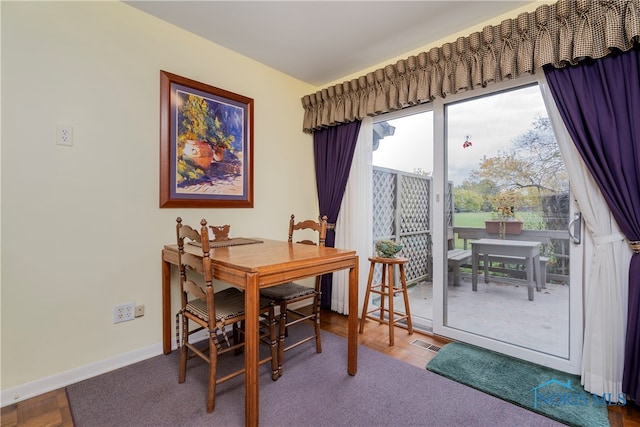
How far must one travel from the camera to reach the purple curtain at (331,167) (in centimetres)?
289

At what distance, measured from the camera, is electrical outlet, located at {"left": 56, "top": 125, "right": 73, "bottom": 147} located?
1740 mm

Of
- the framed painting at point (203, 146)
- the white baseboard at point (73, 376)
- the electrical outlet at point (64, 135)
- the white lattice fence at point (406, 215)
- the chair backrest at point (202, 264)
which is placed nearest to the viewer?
the chair backrest at point (202, 264)

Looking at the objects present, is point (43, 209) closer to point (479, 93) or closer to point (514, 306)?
point (479, 93)

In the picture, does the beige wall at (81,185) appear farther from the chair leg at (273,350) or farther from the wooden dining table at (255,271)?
the chair leg at (273,350)

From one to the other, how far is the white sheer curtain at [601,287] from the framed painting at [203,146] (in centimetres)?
234

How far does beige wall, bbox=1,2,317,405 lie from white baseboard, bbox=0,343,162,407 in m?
0.02

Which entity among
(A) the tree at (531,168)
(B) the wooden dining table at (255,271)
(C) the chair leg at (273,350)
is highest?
(A) the tree at (531,168)

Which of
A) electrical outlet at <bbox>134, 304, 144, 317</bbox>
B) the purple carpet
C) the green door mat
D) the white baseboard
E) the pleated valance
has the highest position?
the pleated valance

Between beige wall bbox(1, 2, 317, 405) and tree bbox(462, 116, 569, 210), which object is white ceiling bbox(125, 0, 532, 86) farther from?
tree bbox(462, 116, 569, 210)

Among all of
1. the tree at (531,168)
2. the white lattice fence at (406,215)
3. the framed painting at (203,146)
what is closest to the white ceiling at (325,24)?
the framed painting at (203,146)

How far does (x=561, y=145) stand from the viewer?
1.80 meters

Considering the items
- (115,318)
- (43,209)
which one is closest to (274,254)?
(115,318)

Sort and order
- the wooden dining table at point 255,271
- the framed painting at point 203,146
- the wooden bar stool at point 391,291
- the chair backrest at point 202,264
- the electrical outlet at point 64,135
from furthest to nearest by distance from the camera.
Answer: the wooden bar stool at point 391,291
the framed painting at point 203,146
the electrical outlet at point 64,135
the chair backrest at point 202,264
the wooden dining table at point 255,271

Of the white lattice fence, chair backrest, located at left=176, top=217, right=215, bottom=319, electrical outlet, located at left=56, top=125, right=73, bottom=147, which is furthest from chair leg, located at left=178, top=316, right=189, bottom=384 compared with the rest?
A: the white lattice fence
